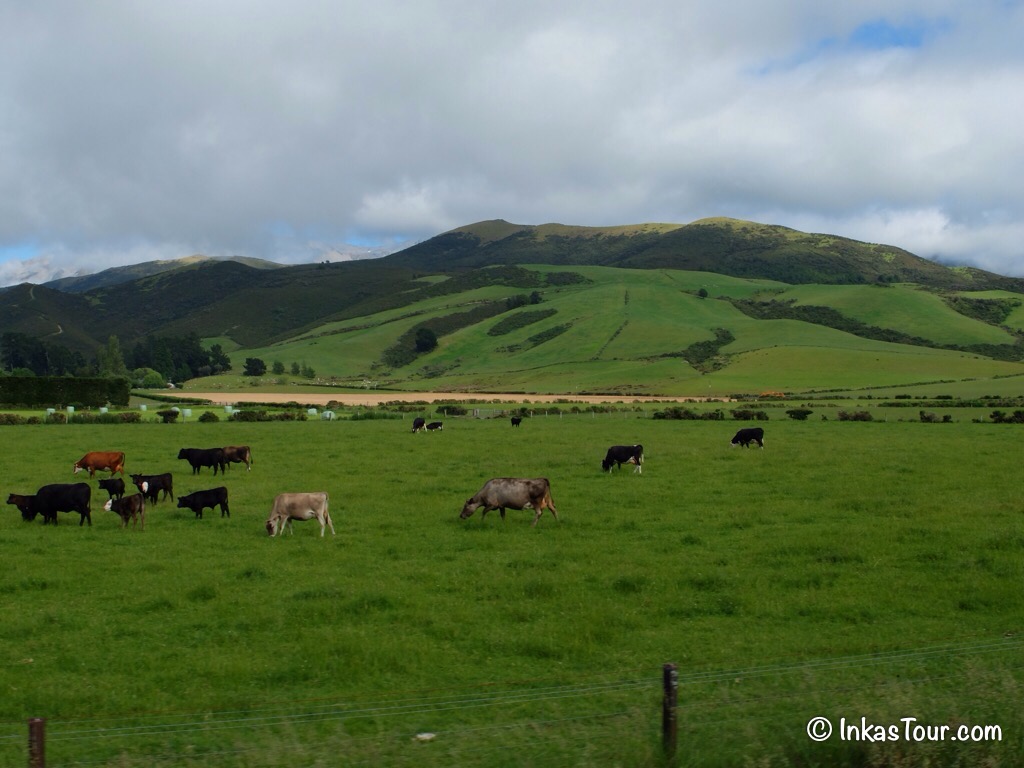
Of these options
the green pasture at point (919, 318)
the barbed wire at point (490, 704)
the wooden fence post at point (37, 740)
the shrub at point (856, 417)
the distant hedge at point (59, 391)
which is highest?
A: the green pasture at point (919, 318)

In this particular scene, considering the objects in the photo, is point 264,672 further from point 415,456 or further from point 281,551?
point 415,456

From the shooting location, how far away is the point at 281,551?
19609mm

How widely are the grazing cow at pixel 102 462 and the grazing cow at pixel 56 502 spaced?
30.3 feet

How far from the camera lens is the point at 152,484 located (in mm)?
26891

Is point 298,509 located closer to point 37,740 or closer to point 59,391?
point 37,740

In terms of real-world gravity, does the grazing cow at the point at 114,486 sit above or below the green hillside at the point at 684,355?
below

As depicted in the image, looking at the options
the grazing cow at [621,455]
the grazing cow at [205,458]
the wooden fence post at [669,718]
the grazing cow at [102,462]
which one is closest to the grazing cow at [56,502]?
the grazing cow at [102,462]

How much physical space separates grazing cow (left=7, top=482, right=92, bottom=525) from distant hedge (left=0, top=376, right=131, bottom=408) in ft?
196

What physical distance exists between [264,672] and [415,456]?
26.4 m

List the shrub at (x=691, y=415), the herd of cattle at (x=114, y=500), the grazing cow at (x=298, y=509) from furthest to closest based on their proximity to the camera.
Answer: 1. the shrub at (x=691, y=415)
2. the herd of cattle at (x=114, y=500)
3. the grazing cow at (x=298, y=509)

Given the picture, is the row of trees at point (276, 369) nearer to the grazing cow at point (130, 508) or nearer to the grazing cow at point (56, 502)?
the grazing cow at point (56, 502)

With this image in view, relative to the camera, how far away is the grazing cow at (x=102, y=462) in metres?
32.9

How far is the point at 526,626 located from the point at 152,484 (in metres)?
17.6

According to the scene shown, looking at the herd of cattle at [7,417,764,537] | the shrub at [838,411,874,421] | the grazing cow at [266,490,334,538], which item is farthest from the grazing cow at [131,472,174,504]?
the shrub at [838,411,874,421]
